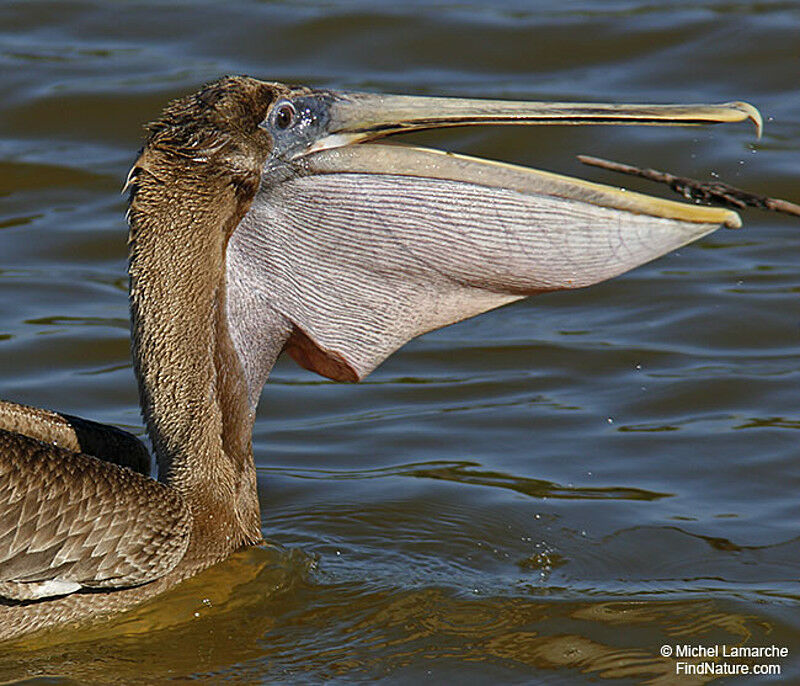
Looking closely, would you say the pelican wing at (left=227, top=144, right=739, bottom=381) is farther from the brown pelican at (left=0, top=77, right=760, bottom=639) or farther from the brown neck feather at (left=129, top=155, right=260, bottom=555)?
the brown neck feather at (left=129, top=155, right=260, bottom=555)

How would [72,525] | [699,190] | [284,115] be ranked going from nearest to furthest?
[699,190]
[72,525]
[284,115]

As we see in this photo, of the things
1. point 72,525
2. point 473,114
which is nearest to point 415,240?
point 473,114

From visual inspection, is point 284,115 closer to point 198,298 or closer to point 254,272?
point 254,272

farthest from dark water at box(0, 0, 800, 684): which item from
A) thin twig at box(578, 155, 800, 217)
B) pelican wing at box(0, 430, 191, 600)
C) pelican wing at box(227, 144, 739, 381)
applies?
thin twig at box(578, 155, 800, 217)

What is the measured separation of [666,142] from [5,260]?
3466 mm

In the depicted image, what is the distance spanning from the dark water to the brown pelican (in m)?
0.27

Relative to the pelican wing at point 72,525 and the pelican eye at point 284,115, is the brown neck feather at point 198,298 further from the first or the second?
the pelican wing at point 72,525

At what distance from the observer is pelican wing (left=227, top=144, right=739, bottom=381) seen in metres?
4.17

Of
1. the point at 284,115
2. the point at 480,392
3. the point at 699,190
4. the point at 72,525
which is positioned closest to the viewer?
the point at 699,190

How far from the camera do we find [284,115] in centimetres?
456

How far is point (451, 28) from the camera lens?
32.4 ft

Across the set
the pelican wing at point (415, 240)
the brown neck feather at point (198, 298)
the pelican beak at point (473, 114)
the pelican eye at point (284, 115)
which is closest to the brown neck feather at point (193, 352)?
the brown neck feather at point (198, 298)

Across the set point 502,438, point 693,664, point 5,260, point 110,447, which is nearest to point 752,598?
point 693,664

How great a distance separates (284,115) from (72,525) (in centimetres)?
127
